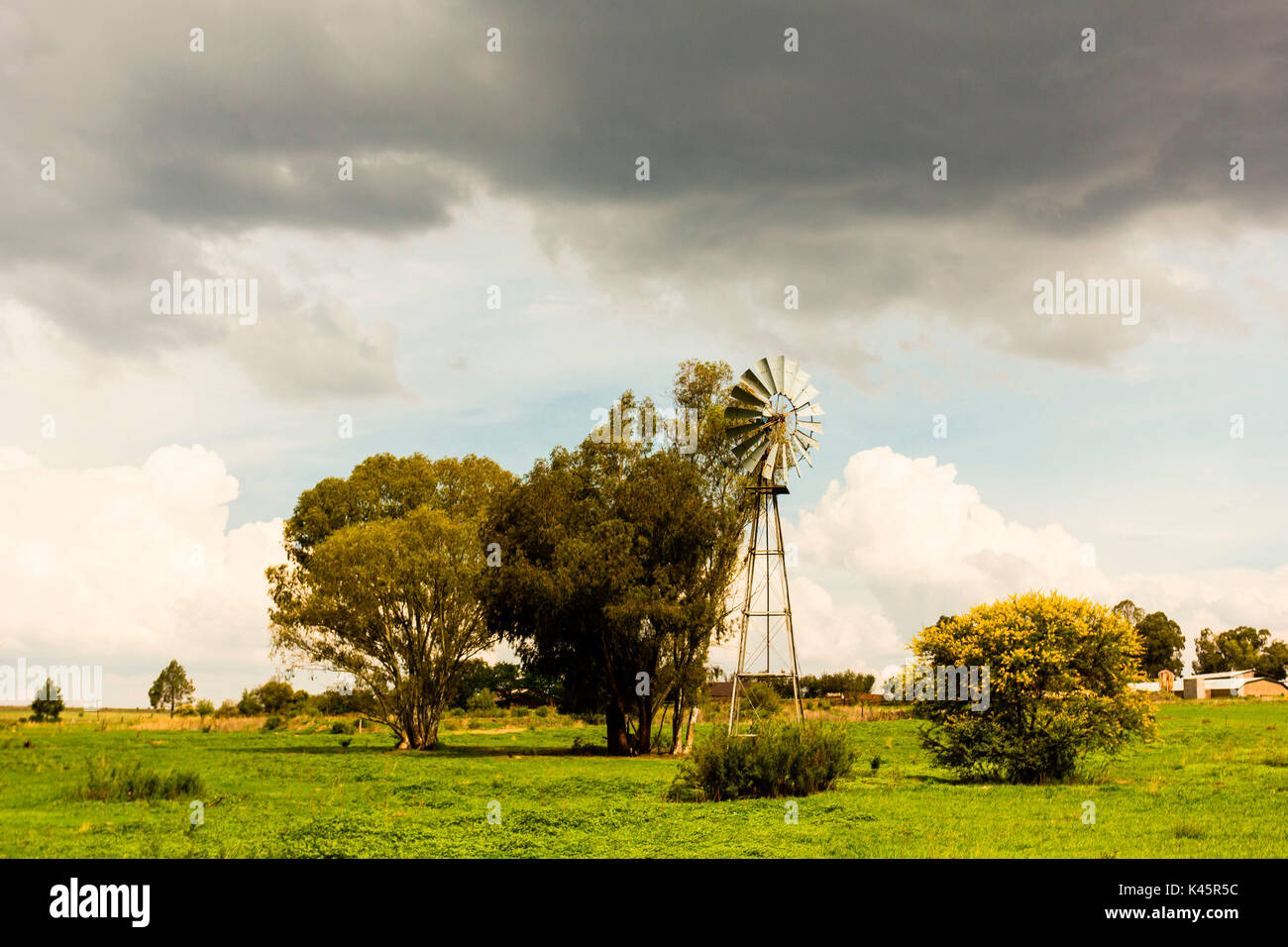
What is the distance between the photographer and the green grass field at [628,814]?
18.7 meters

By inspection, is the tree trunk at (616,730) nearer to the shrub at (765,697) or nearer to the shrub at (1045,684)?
the shrub at (765,697)

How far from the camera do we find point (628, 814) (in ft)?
76.7

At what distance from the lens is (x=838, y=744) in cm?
2830

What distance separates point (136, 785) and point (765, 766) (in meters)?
17.1

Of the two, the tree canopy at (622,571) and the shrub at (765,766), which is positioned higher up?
the tree canopy at (622,571)

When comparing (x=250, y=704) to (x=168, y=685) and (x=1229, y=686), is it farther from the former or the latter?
(x=1229, y=686)

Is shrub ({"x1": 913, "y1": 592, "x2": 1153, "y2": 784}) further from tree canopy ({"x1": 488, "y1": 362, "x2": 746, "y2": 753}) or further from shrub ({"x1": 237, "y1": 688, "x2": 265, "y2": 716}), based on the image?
shrub ({"x1": 237, "y1": 688, "x2": 265, "y2": 716})

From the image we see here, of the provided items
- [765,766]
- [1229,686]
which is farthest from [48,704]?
[1229,686]

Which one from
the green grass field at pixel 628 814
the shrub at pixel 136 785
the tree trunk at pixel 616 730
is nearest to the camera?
the green grass field at pixel 628 814

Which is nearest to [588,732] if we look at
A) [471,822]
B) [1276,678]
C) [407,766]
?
[407,766]

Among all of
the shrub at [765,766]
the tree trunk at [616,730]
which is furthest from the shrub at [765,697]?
the shrub at [765,766]

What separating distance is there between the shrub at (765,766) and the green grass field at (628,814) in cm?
78

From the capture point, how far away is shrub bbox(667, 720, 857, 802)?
2720 cm

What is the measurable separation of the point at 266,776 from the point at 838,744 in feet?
62.8
